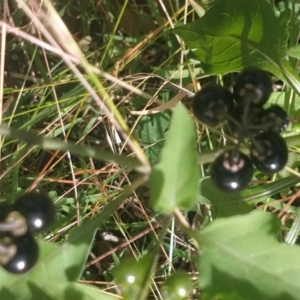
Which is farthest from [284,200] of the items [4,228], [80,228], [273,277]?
[4,228]

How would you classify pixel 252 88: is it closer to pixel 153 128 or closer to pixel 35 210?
pixel 35 210

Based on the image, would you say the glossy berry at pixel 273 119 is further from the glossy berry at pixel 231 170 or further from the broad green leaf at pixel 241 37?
the broad green leaf at pixel 241 37

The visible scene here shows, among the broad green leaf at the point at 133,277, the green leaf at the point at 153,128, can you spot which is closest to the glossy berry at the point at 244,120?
the broad green leaf at the point at 133,277

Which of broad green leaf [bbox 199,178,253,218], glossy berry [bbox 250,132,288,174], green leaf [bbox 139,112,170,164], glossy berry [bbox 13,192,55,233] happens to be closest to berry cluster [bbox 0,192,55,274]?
glossy berry [bbox 13,192,55,233]

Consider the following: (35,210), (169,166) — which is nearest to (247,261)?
(169,166)

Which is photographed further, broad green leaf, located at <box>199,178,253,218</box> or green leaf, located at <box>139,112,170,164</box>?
green leaf, located at <box>139,112,170,164</box>

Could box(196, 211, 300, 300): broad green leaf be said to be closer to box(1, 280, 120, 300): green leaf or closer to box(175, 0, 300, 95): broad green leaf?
box(1, 280, 120, 300): green leaf

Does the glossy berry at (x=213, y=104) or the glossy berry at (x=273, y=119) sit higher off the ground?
the glossy berry at (x=213, y=104)
